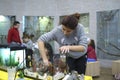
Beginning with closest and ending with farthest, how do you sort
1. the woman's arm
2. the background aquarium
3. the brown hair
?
the brown hair, the woman's arm, the background aquarium

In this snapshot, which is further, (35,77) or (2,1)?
(2,1)

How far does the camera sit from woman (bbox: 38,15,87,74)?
212cm

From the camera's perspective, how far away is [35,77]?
2.60 m

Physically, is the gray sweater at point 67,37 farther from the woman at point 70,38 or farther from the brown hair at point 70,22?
Result: the brown hair at point 70,22

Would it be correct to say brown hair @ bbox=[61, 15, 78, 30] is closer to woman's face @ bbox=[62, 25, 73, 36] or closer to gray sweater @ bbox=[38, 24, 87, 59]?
woman's face @ bbox=[62, 25, 73, 36]

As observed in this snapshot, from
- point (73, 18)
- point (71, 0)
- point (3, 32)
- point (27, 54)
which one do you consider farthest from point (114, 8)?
point (73, 18)

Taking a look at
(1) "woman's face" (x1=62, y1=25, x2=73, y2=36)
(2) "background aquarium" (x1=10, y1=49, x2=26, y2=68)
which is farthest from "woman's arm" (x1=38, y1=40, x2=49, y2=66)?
(2) "background aquarium" (x1=10, y1=49, x2=26, y2=68)

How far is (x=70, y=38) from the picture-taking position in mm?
2342

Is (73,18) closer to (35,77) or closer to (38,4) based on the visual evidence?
(35,77)

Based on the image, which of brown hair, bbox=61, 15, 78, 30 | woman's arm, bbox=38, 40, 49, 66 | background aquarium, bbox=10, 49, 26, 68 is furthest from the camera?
background aquarium, bbox=10, 49, 26, 68

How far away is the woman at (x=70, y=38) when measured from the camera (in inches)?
83.4

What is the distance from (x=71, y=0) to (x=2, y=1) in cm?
273

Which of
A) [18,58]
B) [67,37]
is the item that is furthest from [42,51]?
[18,58]

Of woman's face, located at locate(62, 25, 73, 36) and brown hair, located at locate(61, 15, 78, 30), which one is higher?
brown hair, located at locate(61, 15, 78, 30)
